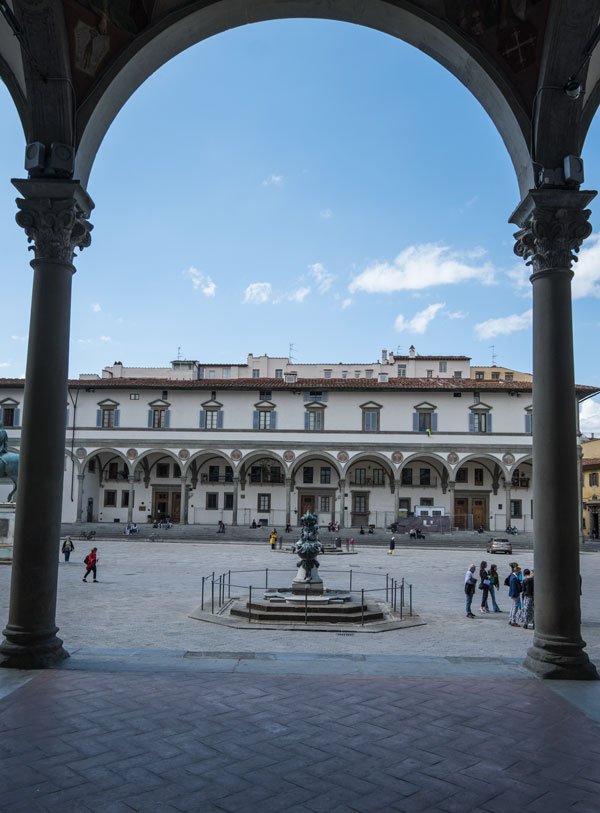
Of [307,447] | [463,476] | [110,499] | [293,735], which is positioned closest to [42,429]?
[293,735]

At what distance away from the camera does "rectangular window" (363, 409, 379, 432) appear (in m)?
46.7

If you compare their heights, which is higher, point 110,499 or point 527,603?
point 110,499

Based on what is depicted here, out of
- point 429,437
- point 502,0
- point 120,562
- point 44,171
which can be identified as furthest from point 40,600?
point 429,437

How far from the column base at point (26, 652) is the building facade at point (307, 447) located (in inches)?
1568

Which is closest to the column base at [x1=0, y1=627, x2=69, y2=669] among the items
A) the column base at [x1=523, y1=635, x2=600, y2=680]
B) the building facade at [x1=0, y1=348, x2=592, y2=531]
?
the column base at [x1=523, y1=635, x2=600, y2=680]

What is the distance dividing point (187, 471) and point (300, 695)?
42.5 m

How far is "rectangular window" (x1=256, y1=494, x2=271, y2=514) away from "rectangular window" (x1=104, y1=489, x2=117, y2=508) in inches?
420

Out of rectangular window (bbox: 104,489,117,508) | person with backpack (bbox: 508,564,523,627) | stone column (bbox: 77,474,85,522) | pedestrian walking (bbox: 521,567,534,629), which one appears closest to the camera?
pedestrian walking (bbox: 521,567,534,629)

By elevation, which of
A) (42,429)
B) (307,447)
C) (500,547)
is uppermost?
(307,447)

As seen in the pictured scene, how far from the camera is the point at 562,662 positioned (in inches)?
257

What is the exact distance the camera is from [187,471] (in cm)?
4762

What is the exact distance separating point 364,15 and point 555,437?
506 cm

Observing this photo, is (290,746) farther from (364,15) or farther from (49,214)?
(364,15)

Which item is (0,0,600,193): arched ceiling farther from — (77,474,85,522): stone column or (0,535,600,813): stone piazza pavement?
(77,474,85,522): stone column
